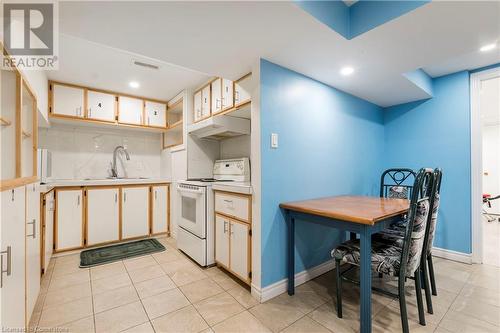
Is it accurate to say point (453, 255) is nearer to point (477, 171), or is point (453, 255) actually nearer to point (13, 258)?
point (477, 171)

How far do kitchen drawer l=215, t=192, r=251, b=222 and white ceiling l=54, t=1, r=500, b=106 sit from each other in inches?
47.6

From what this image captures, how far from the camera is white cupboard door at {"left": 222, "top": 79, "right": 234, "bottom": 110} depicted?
2.42 m

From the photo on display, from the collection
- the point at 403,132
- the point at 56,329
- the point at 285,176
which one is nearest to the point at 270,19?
the point at 285,176

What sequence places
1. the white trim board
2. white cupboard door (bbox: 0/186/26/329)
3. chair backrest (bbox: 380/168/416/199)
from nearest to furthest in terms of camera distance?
white cupboard door (bbox: 0/186/26/329)
the white trim board
chair backrest (bbox: 380/168/416/199)

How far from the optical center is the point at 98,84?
306 centimetres

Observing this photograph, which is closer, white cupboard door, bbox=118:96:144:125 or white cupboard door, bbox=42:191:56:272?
white cupboard door, bbox=42:191:56:272

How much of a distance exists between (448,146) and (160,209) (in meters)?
4.12

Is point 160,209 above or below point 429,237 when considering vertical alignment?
below

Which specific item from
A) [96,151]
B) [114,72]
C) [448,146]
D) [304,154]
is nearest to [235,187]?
[304,154]

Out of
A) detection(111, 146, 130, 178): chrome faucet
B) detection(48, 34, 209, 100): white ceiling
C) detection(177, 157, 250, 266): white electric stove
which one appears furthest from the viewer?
detection(111, 146, 130, 178): chrome faucet

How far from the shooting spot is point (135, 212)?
10.9 ft

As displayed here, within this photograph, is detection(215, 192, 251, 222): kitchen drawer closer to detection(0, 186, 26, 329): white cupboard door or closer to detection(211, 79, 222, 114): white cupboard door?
detection(211, 79, 222, 114): white cupboard door

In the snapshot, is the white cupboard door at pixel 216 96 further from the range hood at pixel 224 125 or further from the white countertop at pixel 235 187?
the white countertop at pixel 235 187

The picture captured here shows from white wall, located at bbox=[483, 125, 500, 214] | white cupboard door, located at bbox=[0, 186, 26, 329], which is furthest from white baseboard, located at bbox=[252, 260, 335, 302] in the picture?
white wall, located at bbox=[483, 125, 500, 214]
